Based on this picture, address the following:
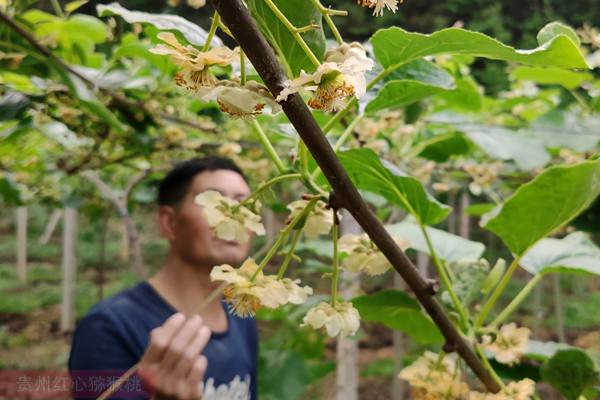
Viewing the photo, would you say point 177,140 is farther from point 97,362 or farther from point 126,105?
point 97,362

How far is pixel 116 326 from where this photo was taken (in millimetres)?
1026

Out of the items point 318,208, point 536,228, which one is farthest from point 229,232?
point 536,228

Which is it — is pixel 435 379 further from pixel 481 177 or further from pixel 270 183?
pixel 481 177

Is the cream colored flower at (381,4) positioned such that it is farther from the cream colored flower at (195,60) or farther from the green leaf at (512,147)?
the green leaf at (512,147)

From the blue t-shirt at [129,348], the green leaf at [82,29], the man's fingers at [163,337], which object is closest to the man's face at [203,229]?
the blue t-shirt at [129,348]

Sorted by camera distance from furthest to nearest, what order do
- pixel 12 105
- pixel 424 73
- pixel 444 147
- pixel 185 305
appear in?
pixel 185 305
pixel 444 147
pixel 12 105
pixel 424 73

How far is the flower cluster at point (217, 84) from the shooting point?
25 centimetres

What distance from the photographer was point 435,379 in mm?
407

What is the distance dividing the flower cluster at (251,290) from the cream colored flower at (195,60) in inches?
4.3

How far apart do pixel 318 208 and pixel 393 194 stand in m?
0.09

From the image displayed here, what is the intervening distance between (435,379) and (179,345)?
0.23 metres

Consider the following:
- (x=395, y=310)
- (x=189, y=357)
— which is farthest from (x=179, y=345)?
(x=395, y=310)

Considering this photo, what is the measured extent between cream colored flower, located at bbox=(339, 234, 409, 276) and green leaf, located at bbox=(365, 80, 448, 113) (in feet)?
0.32

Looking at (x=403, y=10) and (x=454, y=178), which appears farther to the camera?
(x=403, y=10)
